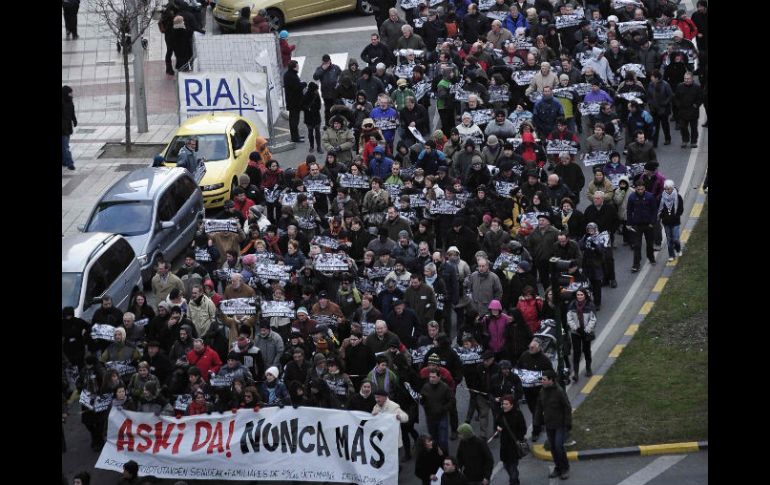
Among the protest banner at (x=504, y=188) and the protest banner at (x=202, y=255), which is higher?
the protest banner at (x=504, y=188)

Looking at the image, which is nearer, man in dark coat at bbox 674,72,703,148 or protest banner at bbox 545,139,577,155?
protest banner at bbox 545,139,577,155

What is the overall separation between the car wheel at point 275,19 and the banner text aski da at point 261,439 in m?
19.1

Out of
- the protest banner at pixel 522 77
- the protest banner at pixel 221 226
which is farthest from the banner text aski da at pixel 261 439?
the protest banner at pixel 522 77

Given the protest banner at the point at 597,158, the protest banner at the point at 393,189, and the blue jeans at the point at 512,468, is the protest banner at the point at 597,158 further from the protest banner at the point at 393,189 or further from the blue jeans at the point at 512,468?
the blue jeans at the point at 512,468

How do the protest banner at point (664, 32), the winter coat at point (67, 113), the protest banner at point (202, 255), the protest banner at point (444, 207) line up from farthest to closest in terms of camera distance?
the winter coat at point (67, 113) → the protest banner at point (664, 32) → the protest banner at point (444, 207) → the protest banner at point (202, 255)

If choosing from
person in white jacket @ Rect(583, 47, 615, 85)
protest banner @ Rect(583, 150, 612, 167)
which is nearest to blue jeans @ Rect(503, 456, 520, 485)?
protest banner @ Rect(583, 150, 612, 167)

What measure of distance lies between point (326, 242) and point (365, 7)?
1680 centimetres

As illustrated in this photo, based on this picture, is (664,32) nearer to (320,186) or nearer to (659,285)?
(659,285)

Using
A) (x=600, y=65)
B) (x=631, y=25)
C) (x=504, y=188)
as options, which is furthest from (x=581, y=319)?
(x=631, y=25)

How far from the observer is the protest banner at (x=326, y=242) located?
78.6 ft

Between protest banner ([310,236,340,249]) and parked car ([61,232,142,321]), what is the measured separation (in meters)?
2.65

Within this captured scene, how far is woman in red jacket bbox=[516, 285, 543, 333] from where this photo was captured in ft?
71.4

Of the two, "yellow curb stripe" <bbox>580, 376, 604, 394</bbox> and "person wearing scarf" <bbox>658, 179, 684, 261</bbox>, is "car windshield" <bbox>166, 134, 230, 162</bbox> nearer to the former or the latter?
"person wearing scarf" <bbox>658, 179, 684, 261</bbox>
